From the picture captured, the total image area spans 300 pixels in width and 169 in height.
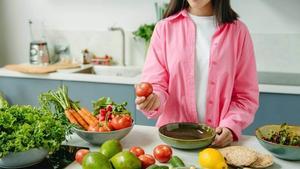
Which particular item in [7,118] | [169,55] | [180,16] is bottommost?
[7,118]

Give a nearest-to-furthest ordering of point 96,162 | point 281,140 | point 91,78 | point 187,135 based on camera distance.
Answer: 1. point 96,162
2. point 281,140
3. point 187,135
4. point 91,78

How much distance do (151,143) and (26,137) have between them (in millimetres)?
469

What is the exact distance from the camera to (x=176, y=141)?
126 cm

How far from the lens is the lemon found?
3.57 ft

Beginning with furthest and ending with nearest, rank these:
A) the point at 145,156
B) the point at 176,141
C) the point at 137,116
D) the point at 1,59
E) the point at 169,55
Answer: the point at 1,59, the point at 137,116, the point at 169,55, the point at 176,141, the point at 145,156

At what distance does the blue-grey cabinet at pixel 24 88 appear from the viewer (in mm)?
2756

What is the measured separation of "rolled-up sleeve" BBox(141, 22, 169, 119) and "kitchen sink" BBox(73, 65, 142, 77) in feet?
4.43

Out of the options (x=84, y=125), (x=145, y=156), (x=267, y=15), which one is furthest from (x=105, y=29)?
(x=145, y=156)

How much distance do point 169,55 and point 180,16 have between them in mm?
178

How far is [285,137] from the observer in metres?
1.24

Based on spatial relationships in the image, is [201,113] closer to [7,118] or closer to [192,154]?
[192,154]

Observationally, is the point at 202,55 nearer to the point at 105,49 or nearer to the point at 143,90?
the point at 143,90

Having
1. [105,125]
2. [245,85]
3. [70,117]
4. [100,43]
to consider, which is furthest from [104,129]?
[100,43]

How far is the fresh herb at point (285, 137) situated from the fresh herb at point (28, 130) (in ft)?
2.32
